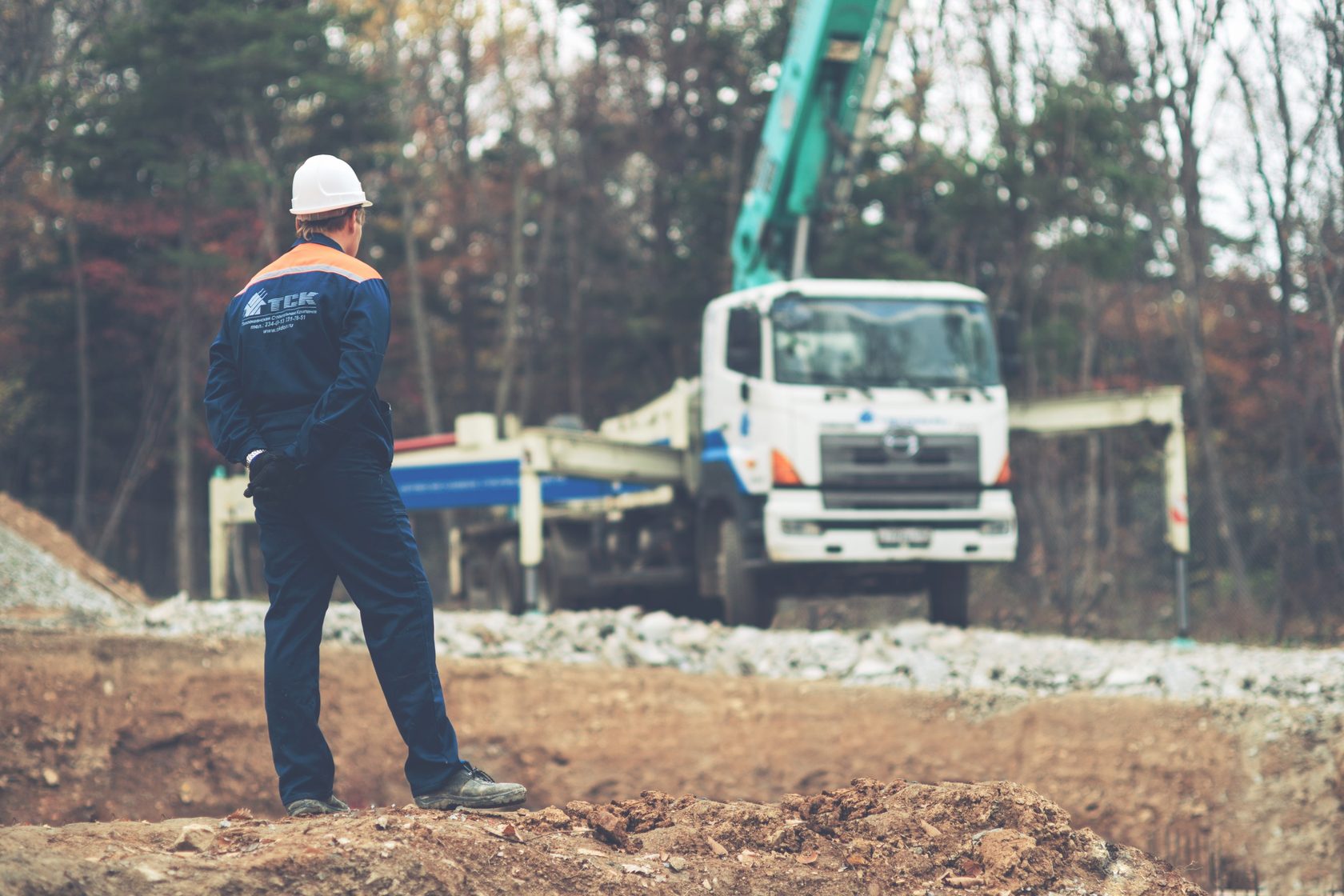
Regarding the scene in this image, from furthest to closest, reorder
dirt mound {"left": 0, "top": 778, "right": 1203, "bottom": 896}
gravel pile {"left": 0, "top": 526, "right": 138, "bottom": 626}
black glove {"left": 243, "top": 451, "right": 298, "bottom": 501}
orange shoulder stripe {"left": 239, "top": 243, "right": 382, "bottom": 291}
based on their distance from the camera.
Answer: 1. gravel pile {"left": 0, "top": 526, "right": 138, "bottom": 626}
2. orange shoulder stripe {"left": 239, "top": 243, "right": 382, "bottom": 291}
3. black glove {"left": 243, "top": 451, "right": 298, "bottom": 501}
4. dirt mound {"left": 0, "top": 778, "right": 1203, "bottom": 896}

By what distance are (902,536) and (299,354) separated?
9.48 meters

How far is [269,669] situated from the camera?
513 centimetres

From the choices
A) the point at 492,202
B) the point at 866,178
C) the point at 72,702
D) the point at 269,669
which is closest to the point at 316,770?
the point at 269,669

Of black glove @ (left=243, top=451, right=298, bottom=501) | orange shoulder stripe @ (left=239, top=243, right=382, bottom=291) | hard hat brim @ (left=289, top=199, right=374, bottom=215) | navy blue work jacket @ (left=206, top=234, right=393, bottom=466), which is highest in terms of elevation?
hard hat brim @ (left=289, top=199, right=374, bottom=215)

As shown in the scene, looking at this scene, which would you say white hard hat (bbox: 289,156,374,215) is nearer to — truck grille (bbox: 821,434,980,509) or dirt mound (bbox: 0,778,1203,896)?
dirt mound (bbox: 0,778,1203,896)

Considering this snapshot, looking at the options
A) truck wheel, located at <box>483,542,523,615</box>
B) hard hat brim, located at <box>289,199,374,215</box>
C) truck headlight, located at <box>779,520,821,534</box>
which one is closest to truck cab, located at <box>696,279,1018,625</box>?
truck headlight, located at <box>779,520,821,534</box>

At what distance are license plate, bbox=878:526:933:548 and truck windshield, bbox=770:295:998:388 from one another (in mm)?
1255

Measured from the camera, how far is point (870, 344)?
13.9 meters

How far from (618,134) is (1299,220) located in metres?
13.9

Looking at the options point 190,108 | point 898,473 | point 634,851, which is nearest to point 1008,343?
point 898,473

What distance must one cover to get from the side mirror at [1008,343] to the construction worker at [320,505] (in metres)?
9.92

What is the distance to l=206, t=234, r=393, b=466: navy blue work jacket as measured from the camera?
4965 millimetres

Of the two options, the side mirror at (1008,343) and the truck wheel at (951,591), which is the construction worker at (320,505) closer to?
the side mirror at (1008,343)

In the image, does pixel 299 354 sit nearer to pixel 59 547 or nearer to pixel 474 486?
pixel 474 486
